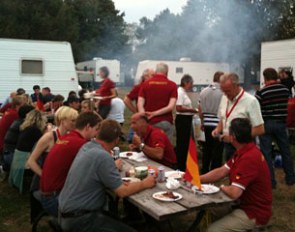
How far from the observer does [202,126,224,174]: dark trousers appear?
611 cm

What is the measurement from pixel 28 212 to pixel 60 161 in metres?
1.94

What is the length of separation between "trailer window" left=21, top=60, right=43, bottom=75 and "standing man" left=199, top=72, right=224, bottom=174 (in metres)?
9.00

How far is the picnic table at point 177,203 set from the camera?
2.84m

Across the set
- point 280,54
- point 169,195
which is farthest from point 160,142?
point 280,54

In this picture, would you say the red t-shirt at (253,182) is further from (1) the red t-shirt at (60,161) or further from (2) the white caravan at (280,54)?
(2) the white caravan at (280,54)

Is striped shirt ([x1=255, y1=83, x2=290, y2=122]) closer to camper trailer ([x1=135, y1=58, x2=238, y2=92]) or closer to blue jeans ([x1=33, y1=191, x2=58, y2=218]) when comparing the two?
blue jeans ([x1=33, y1=191, x2=58, y2=218])

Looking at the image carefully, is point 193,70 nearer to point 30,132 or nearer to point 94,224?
point 30,132

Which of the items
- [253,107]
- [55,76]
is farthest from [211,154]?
[55,76]

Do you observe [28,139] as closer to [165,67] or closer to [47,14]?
[165,67]

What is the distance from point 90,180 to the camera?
9.93 ft

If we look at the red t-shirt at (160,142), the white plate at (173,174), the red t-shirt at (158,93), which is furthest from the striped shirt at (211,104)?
the white plate at (173,174)

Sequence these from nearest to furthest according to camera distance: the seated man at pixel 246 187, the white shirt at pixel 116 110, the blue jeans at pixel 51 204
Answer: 1. the seated man at pixel 246 187
2. the blue jeans at pixel 51 204
3. the white shirt at pixel 116 110

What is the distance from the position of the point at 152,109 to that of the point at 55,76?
9088mm

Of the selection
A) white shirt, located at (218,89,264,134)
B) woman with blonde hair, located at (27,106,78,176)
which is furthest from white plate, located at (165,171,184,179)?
white shirt, located at (218,89,264,134)
